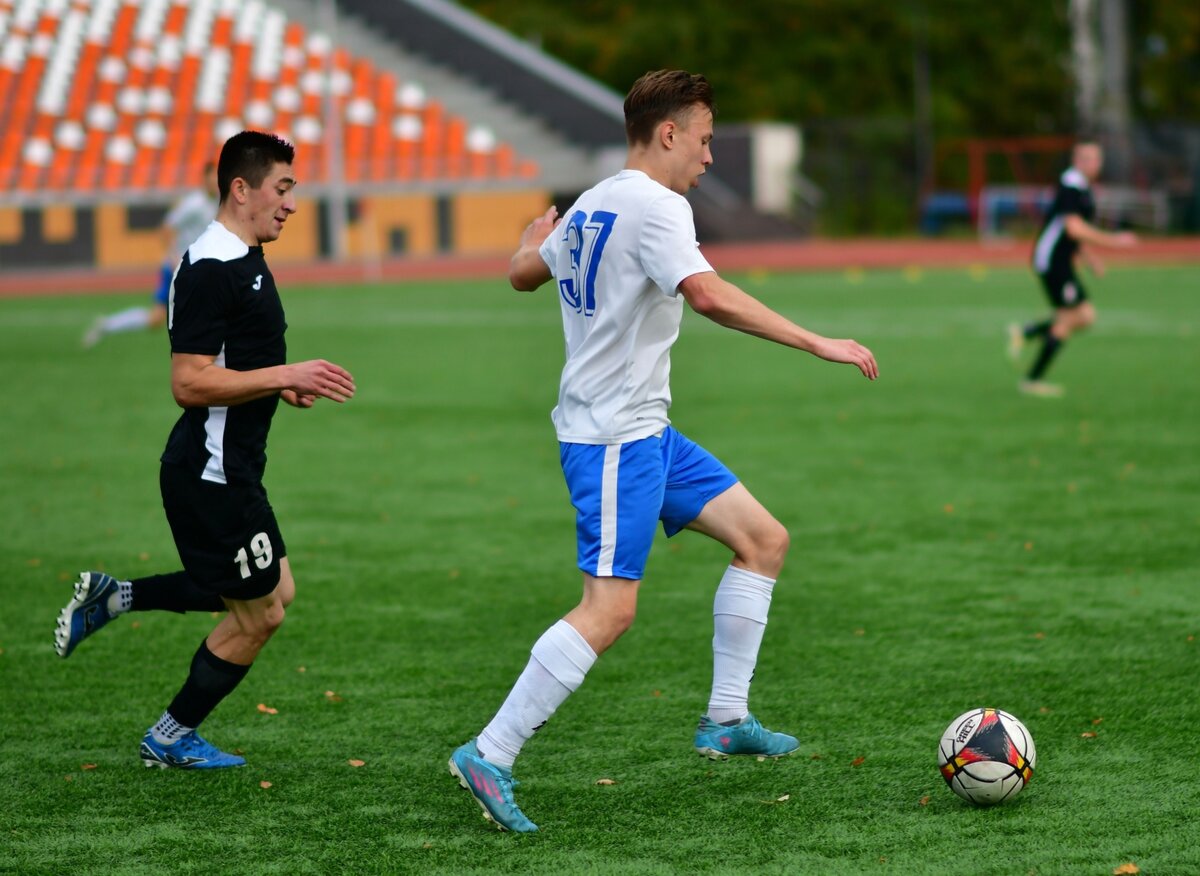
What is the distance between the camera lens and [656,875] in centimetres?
423

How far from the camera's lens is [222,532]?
16.0 feet

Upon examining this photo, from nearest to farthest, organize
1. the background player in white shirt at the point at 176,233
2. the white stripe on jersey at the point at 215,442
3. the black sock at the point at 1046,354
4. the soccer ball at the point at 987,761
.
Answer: the soccer ball at the point at 987,761 → the white stripe on jersey at the point at 215,442 → the black sock at the point at 1046,354 → the background player in white shirt at the point at 176,233

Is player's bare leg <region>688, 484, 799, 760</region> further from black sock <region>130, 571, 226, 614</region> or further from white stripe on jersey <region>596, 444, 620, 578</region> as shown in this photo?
black sock <region>130, 571, 226, 614</region>

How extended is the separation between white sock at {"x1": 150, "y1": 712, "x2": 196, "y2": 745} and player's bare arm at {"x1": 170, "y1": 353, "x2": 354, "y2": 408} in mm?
1068

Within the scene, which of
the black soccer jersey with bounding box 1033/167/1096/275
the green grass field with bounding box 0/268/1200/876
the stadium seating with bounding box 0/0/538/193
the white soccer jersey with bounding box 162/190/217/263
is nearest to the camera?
the green grass field with bounding box 0/268/1200/876

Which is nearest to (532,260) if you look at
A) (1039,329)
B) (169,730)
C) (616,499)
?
(616,499)

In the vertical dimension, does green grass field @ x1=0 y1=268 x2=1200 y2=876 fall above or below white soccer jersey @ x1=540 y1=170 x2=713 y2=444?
below

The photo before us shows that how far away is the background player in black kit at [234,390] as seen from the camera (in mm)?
4734

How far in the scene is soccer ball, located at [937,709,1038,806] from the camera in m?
4.65

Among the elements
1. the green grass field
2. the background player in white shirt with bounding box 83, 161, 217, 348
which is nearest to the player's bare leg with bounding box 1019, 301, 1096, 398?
the green grass field

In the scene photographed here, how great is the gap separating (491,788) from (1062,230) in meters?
11.3

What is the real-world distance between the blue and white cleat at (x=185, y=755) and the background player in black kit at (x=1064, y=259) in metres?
10.3

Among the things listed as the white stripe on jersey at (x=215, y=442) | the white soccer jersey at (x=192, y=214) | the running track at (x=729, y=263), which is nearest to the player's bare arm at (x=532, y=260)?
the white stripe on jersey at (x=215, y=442)

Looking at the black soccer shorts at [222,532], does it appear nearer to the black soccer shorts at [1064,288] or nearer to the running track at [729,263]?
the black soccer shorts at [1064,288]
